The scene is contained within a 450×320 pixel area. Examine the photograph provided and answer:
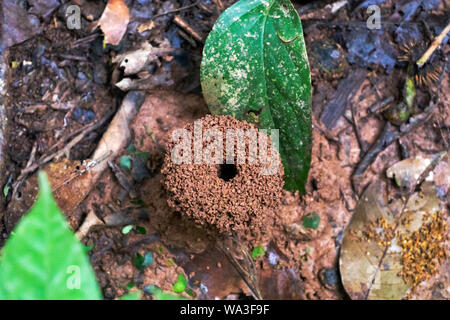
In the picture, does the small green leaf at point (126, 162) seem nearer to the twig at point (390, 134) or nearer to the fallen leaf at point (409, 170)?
the twig at point (390, 134)

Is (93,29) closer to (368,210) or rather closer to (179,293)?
(179,293)

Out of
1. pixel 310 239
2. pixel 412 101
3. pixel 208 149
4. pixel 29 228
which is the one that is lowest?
pixel 310 239

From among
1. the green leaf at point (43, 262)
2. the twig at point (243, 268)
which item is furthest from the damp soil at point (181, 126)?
the green leaf at point (43, 262)

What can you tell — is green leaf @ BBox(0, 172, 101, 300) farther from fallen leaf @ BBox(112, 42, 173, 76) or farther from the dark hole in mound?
fallen leaf @ BBox(112, 42, 173, 76)

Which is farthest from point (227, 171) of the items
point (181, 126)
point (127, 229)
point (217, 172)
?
point (127, 229)

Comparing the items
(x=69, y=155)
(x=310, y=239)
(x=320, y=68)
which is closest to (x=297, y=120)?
(x=320, y=68)

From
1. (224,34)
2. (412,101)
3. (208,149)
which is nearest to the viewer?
(208,149)

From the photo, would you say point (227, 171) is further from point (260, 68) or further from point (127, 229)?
point (127, 229)

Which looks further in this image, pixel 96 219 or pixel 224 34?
pixel 96 219
